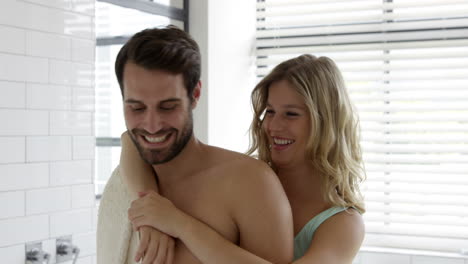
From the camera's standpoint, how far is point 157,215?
56.7 inches

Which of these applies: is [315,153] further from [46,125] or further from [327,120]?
[46,125]

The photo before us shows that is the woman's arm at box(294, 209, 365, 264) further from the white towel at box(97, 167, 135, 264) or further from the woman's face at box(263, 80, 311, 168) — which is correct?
the white towel at box(97, 167, 135, 264)

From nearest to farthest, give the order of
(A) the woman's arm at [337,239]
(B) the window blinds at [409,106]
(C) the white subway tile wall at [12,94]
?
(A) the woman's arm at [337,239], (C) the white subway tile wall at [12,94], (B) the window blinds at [409,106]

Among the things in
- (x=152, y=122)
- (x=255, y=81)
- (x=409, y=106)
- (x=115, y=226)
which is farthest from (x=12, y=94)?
(x=409, y=106)

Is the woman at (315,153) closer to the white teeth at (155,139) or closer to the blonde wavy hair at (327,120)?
the blonde wavy hair at (327,120)

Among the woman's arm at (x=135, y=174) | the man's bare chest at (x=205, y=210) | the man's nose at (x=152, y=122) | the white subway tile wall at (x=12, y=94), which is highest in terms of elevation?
the white subway tile wall at (x=12, y=94)

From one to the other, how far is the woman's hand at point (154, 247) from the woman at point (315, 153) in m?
0.45

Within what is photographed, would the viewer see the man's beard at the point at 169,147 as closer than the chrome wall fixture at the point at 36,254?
Yes

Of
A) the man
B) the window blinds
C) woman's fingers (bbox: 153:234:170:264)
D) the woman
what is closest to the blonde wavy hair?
the woman

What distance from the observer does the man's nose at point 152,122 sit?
1.38 meters

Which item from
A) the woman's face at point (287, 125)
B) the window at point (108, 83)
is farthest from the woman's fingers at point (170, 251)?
Answer: the window at point (108, 83)

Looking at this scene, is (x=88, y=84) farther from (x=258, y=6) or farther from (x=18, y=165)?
(x=258, y=6)

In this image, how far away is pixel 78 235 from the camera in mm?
2848

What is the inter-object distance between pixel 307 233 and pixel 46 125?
1354mm
